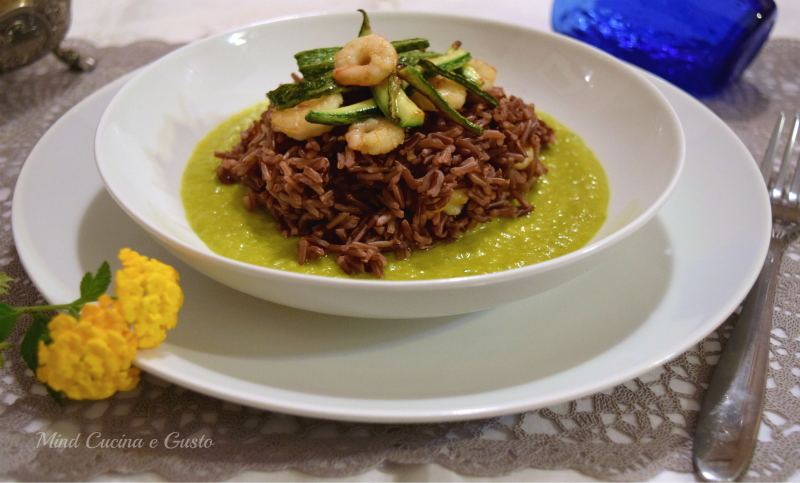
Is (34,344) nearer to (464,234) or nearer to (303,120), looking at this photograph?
(303,120)

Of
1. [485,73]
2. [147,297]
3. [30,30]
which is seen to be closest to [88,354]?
[147,297]

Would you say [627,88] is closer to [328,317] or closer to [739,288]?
[739,288]

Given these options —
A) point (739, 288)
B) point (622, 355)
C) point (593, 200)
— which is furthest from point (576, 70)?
point (622, 355)

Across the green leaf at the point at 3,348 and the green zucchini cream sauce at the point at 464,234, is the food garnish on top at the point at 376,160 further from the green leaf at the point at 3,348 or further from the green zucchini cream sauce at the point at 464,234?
the green leaf at the point at 3,348

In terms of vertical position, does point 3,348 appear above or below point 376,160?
below

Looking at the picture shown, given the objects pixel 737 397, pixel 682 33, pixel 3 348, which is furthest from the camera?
pixel 682 33

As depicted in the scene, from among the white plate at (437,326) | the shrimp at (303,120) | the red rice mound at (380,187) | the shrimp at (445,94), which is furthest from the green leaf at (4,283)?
the shrimp at (445,94)

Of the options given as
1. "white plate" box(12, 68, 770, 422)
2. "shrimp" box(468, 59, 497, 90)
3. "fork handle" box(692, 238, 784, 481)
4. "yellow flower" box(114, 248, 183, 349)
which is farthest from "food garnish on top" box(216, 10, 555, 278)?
"fork handle" box(692, 238, 784, 481)
